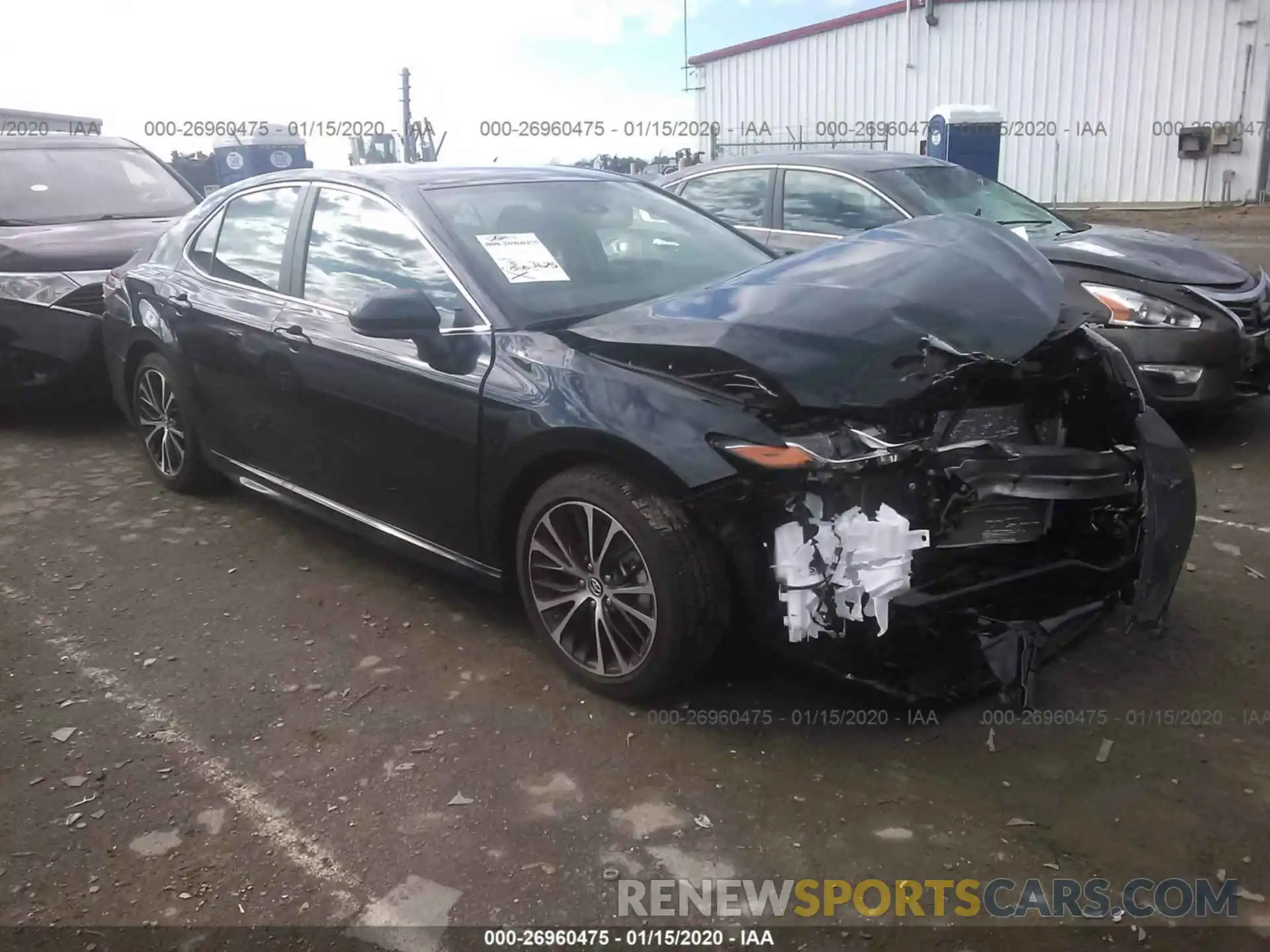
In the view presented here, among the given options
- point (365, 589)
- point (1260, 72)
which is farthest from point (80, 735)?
point (1260, 72)

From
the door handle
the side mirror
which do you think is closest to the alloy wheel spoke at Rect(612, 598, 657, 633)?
the side mirror

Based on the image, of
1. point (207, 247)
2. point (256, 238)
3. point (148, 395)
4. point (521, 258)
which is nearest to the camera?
point (521, 258)

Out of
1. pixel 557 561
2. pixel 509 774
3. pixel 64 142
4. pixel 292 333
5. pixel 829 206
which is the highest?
pixel 64 142

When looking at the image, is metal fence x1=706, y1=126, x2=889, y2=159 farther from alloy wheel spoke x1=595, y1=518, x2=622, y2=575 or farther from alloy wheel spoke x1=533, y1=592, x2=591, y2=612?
alloy wheel spoke x1=595, y1=518, x2=622, y2=575

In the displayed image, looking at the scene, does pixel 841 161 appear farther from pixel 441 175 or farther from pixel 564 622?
pixel 564 622

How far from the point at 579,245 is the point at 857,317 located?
128 centimetres

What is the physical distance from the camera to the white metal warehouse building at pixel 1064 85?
1927 cm

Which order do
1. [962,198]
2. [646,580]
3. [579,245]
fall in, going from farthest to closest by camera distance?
[962,198]
[579,245]
[646,580]

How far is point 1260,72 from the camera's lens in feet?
61.9

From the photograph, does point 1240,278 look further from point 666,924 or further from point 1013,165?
point 1013,165

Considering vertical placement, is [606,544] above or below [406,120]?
below

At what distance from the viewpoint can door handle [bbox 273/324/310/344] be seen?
404 cm

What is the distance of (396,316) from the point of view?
11.0 feet

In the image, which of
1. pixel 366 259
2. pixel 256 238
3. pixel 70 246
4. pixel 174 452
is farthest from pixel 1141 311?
pixel 70 246
